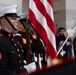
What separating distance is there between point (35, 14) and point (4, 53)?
1.04 metres

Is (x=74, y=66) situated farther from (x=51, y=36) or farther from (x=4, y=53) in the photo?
(x=51, y=36)

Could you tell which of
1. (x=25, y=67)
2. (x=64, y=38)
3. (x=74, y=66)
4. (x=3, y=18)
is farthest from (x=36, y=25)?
(x=74, y=66)

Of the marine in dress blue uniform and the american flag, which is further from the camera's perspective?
the american flag

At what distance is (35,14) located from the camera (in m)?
3.07

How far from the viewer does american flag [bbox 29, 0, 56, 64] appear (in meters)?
3.04

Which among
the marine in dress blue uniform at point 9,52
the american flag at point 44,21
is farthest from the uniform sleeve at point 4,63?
the american flag at point 44,21

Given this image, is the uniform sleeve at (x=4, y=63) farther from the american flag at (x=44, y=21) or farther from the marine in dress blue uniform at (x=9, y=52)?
the american flag at (x=44, y=21)

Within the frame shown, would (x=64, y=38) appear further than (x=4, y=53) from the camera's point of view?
Yes

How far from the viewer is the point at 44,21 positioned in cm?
303

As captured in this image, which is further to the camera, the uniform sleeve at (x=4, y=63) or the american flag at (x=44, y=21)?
the american flag at (x=44, y=21)

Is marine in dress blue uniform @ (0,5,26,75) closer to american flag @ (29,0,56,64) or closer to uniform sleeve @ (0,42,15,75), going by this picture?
uniform sleeve @ (0,42,15,75)

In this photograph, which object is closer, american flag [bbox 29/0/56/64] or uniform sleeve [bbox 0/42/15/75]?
uniform sleeve [bbox 0/42/15/75]

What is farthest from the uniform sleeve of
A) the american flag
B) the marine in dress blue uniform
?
the american flag

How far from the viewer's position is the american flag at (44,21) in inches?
120
